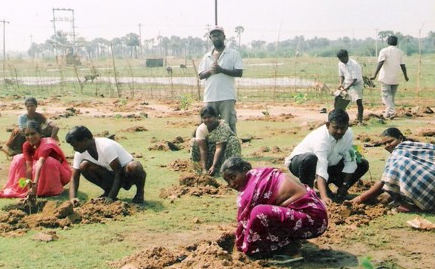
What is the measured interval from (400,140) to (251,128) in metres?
6.52

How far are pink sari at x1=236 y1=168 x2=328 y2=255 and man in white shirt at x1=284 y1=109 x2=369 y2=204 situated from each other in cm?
123

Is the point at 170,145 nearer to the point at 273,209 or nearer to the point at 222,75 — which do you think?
the point at 222,75

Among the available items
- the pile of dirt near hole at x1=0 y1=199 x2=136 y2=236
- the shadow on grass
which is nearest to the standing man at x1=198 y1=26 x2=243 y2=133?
the pile of dirt near hole at x1=0 y1=199 x2=136 y2=236

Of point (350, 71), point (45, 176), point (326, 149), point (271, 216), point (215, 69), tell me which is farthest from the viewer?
point (350, 71)

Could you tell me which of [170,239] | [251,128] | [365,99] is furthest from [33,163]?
[365,99]

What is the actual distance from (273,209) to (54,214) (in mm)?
2293

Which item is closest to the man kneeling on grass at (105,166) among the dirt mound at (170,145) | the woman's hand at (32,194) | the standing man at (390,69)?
the woman's hand at (32,194)

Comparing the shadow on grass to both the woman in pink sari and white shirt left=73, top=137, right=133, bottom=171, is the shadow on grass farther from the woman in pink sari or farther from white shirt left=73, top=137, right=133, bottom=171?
white shirt left=73, top=137, right=133, bottom=171

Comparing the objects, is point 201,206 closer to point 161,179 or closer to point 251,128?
point 161,179

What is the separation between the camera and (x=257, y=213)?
13.1 ft

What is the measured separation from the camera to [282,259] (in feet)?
13.5

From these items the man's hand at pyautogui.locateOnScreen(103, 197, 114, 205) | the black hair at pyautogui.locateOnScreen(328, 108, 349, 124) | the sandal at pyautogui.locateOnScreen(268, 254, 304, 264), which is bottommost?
the sandal at pyautogui.locateOnScreen(268, 254, 304, 264)

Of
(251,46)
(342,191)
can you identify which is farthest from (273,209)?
(251,46)

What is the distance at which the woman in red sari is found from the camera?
587 cm
